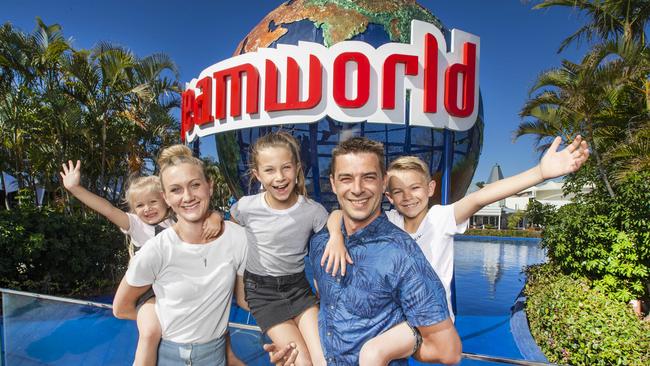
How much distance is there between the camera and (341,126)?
20.4 feet

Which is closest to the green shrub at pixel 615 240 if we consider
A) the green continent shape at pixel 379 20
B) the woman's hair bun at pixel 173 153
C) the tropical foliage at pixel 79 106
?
the green continent shape at pixel 379 20

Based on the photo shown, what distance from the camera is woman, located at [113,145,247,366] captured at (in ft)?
6.75

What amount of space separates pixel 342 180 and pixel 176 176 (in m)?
0.89

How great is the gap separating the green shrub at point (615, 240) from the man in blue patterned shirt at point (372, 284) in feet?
18.3

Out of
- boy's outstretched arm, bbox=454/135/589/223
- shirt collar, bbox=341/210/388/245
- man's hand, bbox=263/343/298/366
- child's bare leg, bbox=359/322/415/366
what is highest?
boy's outstretched arm, bbox=454/135/589/223

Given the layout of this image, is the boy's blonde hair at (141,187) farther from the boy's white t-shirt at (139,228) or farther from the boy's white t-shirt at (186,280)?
the boy's white t-shirt at (186,280)

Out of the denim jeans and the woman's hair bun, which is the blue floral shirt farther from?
the woman's hair bun

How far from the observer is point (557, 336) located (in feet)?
17.0

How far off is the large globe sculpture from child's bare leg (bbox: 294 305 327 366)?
4237mm

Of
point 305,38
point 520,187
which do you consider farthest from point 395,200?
point 305,38

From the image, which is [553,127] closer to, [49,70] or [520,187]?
[520,187]

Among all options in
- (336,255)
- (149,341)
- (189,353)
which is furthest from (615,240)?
(149,341)

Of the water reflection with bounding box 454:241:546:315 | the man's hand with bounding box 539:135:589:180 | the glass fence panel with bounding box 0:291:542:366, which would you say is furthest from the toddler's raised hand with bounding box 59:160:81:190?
the water reflection with bounding box 454:241:546:315

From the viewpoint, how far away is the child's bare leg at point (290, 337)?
1.96m
